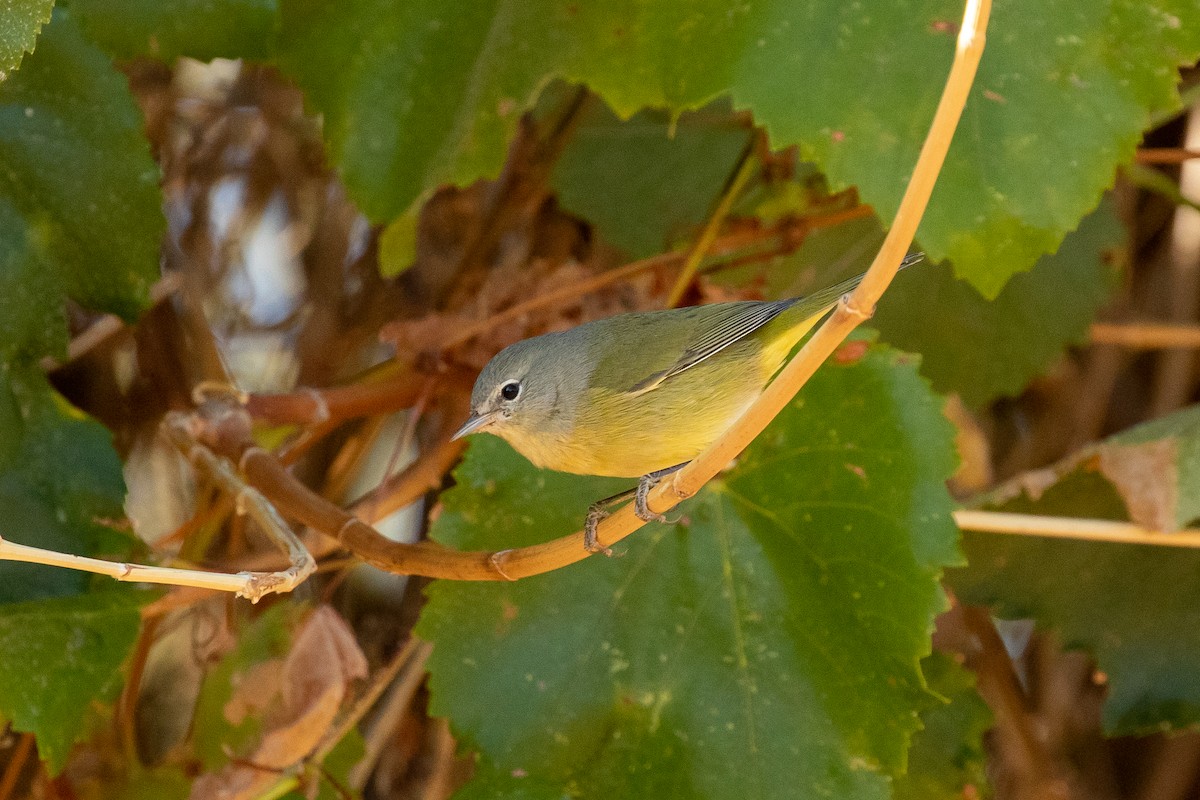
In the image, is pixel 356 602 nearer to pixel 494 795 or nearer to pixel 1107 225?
pixel 494 795

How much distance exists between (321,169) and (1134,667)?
1.77 metres

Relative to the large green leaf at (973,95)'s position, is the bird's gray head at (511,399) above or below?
below

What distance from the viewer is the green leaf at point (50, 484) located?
1285mm

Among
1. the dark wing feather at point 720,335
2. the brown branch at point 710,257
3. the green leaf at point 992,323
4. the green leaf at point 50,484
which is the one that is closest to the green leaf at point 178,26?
the green leaf at point 50,484

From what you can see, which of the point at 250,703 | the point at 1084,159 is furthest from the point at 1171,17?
the point at 250,703

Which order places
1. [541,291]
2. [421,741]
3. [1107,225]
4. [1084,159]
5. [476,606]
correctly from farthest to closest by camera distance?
[1107,225] < [421,741] < [541,291] < [476,606] < [1084,159]

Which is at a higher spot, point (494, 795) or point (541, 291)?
point (541, 291)

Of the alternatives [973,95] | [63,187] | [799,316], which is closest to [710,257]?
[799,316]

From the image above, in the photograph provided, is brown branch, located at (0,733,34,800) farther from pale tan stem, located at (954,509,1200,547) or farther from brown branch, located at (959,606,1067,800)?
brown branch, located at (959,606,1067,800)

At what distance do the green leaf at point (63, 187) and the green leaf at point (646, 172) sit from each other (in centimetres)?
102

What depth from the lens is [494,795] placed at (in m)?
1.35

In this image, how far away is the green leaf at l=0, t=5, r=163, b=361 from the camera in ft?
4.29

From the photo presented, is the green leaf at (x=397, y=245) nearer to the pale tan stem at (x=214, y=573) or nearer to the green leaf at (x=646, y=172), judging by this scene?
the pale tan stem at (x=214, y=573)

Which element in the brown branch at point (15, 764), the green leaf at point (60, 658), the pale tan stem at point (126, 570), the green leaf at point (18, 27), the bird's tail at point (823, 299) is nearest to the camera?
the pale tan stem at point (126, 570)
